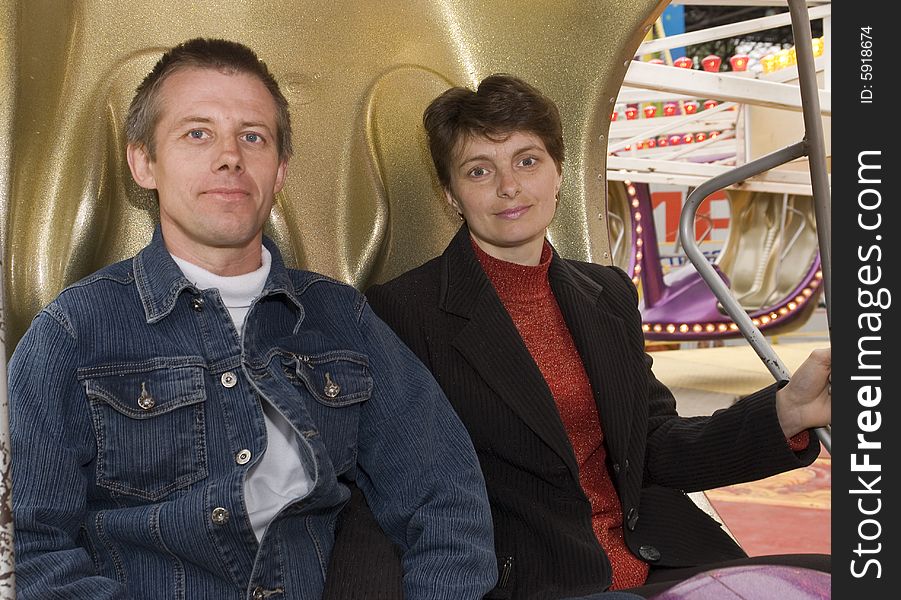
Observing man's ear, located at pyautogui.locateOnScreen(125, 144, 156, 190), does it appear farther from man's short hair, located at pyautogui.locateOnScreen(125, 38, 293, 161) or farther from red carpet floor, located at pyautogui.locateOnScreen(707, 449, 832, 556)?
red carpet floor, located at pyautogui.locateOnScreen(707, 449, 832, 556)

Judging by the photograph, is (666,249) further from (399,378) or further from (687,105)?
(399,378)

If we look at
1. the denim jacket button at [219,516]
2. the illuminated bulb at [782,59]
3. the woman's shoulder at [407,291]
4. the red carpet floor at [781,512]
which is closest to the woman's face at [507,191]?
the woman's shoulder at [407,291]

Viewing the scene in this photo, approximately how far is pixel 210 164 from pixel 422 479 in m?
0.54

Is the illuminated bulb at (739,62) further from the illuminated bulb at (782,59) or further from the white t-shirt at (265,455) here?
the white t-shirt at (265,455)

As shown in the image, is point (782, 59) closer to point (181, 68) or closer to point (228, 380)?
point (181, 68)

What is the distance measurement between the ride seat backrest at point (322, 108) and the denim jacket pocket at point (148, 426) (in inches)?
15.0

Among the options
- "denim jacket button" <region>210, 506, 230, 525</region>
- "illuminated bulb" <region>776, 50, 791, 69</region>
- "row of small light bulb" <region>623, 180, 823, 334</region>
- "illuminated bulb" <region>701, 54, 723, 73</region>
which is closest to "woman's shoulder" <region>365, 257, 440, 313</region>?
"denim jacket button" <region>210, 506, 230, 525</region>

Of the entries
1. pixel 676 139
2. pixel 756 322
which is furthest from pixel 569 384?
pixel 756 322

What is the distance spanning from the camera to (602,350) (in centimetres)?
182

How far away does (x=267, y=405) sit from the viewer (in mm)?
1451
